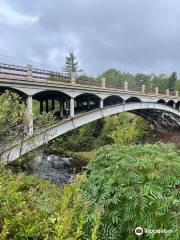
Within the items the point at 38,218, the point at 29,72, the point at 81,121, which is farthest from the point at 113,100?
the point at 38,218

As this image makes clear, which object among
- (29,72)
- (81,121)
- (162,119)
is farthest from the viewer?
(162,119)

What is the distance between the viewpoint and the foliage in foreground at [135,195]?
162 inches

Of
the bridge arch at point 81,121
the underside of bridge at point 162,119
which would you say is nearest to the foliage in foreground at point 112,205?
the bridge arch at point 81,121

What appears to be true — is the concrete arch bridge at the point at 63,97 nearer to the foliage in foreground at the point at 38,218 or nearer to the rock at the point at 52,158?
the rock at the point at 52,158

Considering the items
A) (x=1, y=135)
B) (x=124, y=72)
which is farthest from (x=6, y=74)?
(x=124, y=72)

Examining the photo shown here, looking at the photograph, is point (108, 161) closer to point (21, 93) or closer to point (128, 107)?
point (21, 93)

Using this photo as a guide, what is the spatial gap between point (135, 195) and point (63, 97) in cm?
2226

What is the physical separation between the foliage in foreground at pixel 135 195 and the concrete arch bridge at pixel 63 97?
1027 centimetres

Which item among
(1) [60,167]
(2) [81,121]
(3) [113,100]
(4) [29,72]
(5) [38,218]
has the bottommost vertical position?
(1) [60,167]

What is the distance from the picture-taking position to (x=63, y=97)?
26.1 m

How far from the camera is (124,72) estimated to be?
168125 millimetres

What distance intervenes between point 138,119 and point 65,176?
2634cm

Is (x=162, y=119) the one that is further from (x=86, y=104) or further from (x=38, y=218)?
(x=38, y=218)

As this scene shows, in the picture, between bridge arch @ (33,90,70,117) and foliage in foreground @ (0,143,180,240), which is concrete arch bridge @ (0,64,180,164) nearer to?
bridge arch @ (33,90,70,117)
